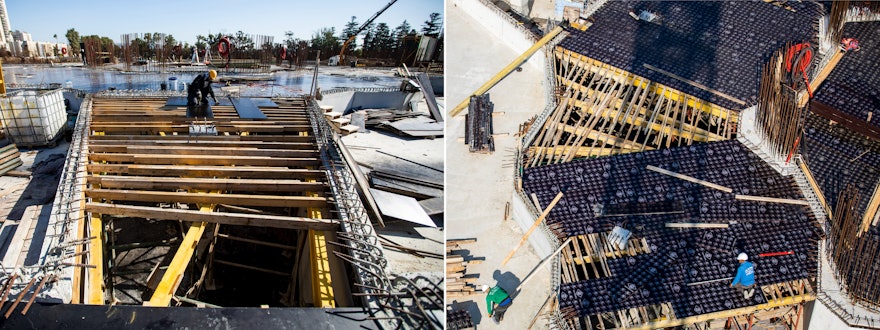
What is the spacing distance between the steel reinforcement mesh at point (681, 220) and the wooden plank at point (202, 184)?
4.46 meters

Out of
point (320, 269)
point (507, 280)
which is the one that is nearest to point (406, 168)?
point (507, 280)

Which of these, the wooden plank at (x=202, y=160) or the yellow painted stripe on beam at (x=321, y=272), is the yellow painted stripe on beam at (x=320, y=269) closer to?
the yellow painted stripe on beam at (x=321, y=272)

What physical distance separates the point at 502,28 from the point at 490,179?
23.4 feet

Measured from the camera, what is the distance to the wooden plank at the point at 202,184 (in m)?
7.66

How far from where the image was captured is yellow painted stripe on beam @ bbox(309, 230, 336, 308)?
19.2 feet

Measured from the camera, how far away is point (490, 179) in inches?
456

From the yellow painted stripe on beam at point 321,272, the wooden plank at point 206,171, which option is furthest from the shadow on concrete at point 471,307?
the wooden plank at point 206,171

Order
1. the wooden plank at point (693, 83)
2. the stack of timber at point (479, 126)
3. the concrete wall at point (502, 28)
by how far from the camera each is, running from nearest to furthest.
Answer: the wooden plank at point (693, 83)
the stack of timber at point (479, 126)
the concrete wall at point (502, 28)

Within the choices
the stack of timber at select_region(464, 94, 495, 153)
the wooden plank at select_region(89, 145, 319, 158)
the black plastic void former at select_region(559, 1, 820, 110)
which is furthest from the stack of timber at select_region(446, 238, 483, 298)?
the black plastic void former at select_region(559, 1, 820, 110)

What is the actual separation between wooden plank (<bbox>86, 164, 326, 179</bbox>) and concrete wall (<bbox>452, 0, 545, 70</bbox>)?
8761 millimetres

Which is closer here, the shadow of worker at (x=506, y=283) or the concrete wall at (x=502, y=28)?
the shadow of worker at (x=506, y=283)

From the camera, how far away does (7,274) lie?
15.9ft

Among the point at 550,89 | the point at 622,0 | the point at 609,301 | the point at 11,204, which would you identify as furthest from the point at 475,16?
the point at 11,204

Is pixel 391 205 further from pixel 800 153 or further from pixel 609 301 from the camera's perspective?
pixel 800 153
